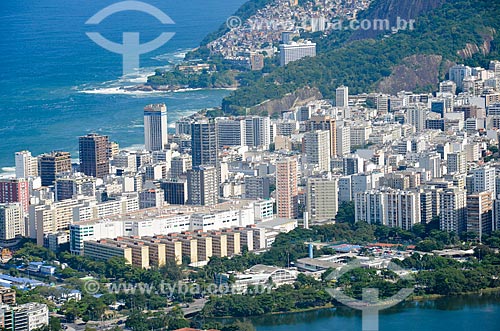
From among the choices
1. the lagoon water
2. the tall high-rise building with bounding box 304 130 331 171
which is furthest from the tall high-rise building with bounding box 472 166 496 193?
the lagoon water

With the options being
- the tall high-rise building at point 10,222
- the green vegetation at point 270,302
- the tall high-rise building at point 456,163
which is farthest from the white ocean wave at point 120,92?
the green vegetation at point 270,302

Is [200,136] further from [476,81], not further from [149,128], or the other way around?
→ [476,81]

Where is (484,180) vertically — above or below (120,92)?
below

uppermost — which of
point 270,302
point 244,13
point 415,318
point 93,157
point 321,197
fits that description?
point 244,13

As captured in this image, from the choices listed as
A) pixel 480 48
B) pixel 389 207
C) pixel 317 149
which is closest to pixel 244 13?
pixel 480 48

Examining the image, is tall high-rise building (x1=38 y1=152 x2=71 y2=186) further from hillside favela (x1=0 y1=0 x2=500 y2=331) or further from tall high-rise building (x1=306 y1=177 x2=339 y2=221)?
tall high-rise building (x1=306 y1=177 x2=339 y2=221)

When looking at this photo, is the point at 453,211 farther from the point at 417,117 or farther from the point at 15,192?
the point at 417,117

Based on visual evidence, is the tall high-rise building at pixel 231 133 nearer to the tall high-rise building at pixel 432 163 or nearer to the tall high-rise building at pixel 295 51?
the tall high-rise building at pixel 432 163
